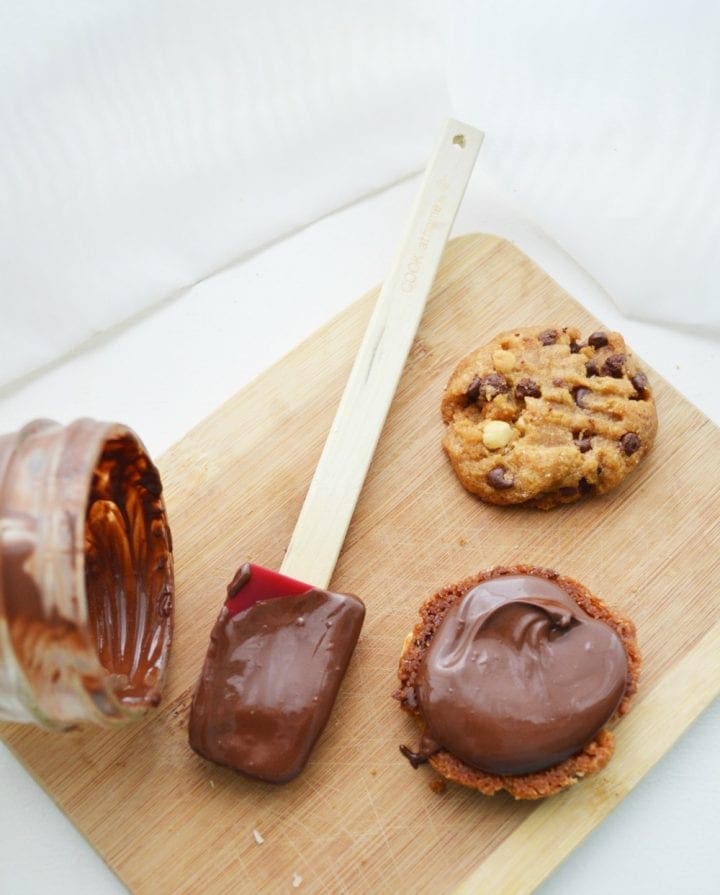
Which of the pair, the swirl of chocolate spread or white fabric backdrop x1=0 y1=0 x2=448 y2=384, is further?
white fabric backdrop x1=0 y1=0 x2=448 y2=384

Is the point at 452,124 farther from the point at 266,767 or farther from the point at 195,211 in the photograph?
the point at 266,767

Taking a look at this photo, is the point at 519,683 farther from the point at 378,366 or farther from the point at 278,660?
the point at 378,366

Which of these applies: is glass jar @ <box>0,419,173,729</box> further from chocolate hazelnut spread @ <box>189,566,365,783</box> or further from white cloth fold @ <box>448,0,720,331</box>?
white cloth fold @ <box>448,0,720,331</box>

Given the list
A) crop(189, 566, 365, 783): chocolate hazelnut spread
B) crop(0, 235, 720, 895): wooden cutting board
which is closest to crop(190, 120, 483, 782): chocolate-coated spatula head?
crop(189, 566, 365, 783): chocolate hazelnut spread

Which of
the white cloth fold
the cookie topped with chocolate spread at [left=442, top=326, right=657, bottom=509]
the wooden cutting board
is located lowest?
the wooden cutting board

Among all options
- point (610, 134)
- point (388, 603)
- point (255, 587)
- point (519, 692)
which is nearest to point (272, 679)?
point (255, 587)

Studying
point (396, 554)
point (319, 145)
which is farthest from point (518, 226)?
point (396, 554)

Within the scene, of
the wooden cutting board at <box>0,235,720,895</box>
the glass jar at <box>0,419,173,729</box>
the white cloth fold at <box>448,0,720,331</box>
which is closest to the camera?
the glass jar at <box>0,419,173,729</box>
